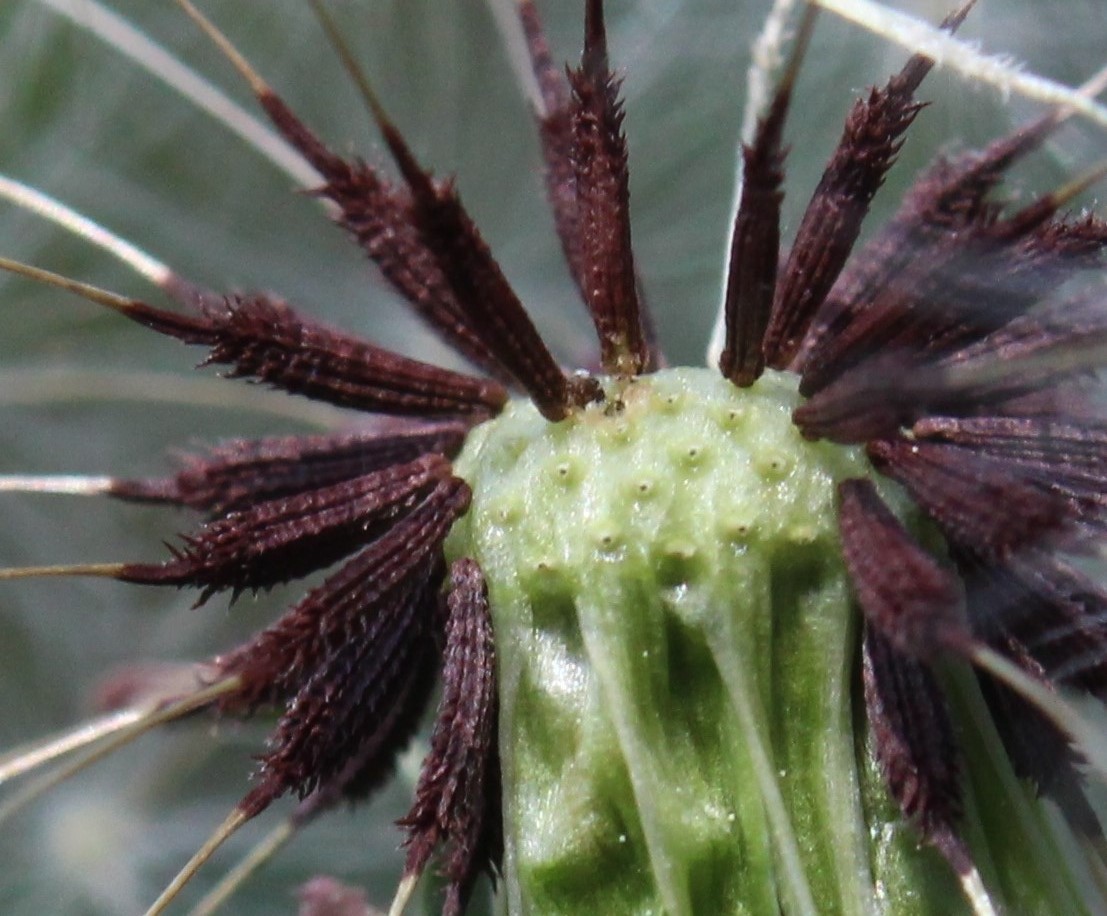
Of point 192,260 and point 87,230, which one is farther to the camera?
point 192,260

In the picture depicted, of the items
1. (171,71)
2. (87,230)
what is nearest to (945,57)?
(87,230)

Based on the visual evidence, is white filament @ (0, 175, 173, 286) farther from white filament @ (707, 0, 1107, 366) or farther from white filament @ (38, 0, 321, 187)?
white filament @ (707, 0, 1107, 366)

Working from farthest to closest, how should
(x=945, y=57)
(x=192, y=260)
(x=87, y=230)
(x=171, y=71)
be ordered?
(x=192, y=260) → (x=171, y=71) → (x=87, y=230) → (x=945, y=57)

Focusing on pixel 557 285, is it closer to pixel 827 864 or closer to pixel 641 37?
pixel 641 37

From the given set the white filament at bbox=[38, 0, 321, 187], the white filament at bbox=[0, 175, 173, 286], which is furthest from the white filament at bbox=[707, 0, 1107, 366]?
the white filament at bbox=[38, 0, 321, 187]

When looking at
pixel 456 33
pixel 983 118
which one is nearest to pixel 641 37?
pixel 456 33

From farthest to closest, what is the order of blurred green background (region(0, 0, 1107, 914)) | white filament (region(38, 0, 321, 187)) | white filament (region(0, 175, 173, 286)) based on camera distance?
1. blurred green background (region(0, 0, 1107, 914))
2. white filament (region(38, 0, 321, 187))
3. white filament (region(0, 175, 173, 286))

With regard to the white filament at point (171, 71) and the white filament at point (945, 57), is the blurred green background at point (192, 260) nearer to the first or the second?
the white filament at point (171, 71)

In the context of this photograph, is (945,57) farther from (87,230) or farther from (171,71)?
(171,71)

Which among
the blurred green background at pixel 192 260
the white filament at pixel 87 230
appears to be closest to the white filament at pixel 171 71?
the blurred green background at pixel 192 260
